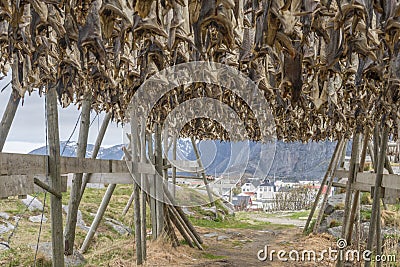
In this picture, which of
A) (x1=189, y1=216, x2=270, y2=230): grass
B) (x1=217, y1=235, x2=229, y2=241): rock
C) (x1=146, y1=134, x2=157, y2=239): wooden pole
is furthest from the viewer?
(x1=189, y1=216, x2=270, y2=230): grass

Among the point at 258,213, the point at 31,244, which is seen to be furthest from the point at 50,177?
the point at 258,213

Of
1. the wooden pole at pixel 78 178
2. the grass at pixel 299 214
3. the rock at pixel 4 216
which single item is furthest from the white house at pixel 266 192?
the wooden pole at pixel 78 178

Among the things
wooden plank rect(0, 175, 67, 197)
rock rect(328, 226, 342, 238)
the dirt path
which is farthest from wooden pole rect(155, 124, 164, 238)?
wooden plank rect(0, 175, 67, 197)

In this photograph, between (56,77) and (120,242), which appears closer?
(56,77)

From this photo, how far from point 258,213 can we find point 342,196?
4373 millimetres

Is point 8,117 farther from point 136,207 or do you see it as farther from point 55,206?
point 136,207

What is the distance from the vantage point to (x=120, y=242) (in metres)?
6.50

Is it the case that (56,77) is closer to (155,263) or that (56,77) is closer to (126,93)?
(126,93)

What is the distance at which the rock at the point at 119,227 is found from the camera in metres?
7.54

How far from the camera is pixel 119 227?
7.69 meters

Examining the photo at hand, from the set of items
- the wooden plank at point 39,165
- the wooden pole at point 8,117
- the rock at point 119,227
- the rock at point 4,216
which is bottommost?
the rock at point 119,227

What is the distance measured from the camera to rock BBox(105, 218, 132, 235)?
24.7 ft

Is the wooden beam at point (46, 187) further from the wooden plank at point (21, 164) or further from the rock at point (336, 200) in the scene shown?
the rock at point (336, 200)

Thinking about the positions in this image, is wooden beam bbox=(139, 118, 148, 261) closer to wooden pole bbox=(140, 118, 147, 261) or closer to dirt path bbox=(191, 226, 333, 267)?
wooden pole bbox=(140, 118, 147, 261)
